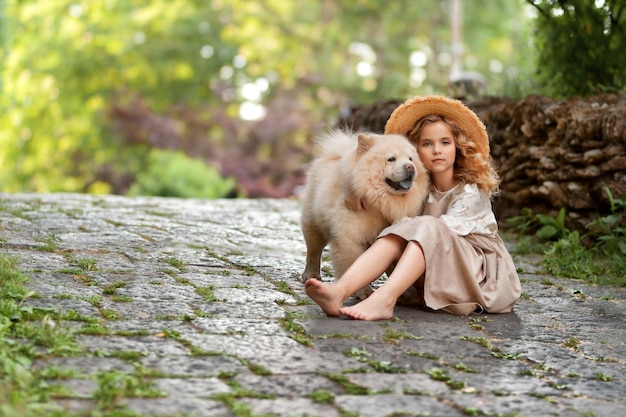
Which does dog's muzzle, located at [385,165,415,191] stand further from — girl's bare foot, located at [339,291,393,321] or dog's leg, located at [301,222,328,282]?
dog's leg, located at [301,222,328,282]

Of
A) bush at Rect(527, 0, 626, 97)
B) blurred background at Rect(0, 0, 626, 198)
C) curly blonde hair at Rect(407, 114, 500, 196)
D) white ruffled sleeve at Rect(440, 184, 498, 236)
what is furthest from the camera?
blurred background at Rect(0, 0, 626, 198)

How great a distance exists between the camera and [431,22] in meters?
25.8

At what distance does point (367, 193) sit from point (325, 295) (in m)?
0.63

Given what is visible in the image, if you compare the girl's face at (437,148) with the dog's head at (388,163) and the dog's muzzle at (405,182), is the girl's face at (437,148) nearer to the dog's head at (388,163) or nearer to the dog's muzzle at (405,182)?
the dog's head at (388,163)

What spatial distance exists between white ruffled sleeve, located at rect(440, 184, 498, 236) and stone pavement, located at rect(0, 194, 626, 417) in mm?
475

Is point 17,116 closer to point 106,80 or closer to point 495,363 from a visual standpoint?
point 106,80

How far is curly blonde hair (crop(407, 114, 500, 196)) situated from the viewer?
14.7 ft

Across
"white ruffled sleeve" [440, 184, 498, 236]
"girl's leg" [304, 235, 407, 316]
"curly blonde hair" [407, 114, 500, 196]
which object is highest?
"curly blonde hair" [407, 114, 500, 196]

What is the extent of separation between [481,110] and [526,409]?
19.5 feet

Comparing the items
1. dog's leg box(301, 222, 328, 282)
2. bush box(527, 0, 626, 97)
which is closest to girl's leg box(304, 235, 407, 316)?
dog's leg box(301, 222, 328, 282)

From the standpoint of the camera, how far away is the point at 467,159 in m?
4.52

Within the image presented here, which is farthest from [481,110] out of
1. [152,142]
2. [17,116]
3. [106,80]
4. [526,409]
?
[17,116]

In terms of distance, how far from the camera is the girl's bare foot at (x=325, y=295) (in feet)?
12.4

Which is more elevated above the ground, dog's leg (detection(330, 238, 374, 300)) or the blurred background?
the blurred background
